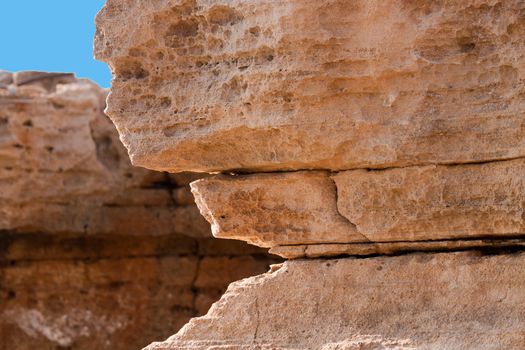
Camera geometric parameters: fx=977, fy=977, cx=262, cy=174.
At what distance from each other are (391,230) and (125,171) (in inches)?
211

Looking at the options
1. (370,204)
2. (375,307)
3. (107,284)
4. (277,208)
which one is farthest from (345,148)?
(107,284)

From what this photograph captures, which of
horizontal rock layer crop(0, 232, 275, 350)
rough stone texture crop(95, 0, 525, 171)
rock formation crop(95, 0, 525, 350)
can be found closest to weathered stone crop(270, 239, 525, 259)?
rock formation crop(95, 0, 525, 350)

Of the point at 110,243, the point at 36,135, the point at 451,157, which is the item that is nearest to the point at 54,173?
the point at 36,135

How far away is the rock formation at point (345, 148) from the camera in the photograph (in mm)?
3023

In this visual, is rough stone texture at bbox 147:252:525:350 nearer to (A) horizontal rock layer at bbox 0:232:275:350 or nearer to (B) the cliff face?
(B) the cliff face

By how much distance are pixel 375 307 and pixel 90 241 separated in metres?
5.70

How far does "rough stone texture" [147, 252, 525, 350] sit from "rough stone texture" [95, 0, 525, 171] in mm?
343

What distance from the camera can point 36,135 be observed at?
308 inches

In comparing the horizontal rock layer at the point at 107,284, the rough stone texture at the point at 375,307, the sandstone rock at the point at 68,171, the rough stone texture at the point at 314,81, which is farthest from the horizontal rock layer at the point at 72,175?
the rough stone texture at the point at 375,307

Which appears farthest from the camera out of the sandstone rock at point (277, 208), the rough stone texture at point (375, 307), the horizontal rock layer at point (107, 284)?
the horizontal rock layer at point (107, 284)

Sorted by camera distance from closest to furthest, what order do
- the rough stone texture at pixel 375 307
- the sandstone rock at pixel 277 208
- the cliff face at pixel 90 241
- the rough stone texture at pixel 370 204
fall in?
the rough stone texture at pixel 375 307 < the rough stone texture at pixel 370 204 < the sandstone rock at pixel 277 208 < the cliff face at pixel 90 241

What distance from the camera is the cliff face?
794 centimetres

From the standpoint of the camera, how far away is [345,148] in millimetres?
3203

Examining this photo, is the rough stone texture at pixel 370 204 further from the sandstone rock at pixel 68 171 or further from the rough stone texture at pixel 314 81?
the sandstone rock at pixel 68 171
